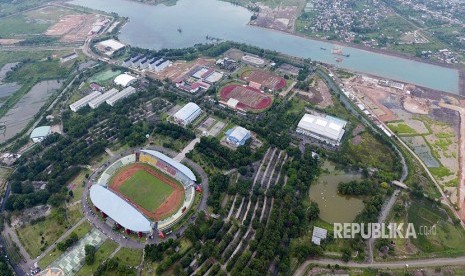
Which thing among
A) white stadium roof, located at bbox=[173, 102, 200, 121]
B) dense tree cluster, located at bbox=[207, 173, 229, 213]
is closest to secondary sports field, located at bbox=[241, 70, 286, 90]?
white stadium roof, located at bbox=[173, 102, 200, 121]

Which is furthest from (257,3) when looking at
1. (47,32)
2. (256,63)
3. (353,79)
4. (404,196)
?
(404,196)

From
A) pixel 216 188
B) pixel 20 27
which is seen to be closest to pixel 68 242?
pixel 216 188

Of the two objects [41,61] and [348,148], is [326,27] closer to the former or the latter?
[348,148]

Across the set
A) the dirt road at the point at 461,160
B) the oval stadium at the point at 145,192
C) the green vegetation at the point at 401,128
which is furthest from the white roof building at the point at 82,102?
the dirt road at the point at 461,160

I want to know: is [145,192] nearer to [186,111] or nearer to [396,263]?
[186,111]

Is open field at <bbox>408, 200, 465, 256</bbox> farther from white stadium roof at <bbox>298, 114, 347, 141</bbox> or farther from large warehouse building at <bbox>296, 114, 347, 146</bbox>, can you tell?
white stadium roof at <bbox>298, 114, 347, 141</bbox>

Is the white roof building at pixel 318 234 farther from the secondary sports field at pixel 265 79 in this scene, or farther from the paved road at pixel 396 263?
the secondary sports field at pixel 265 79
